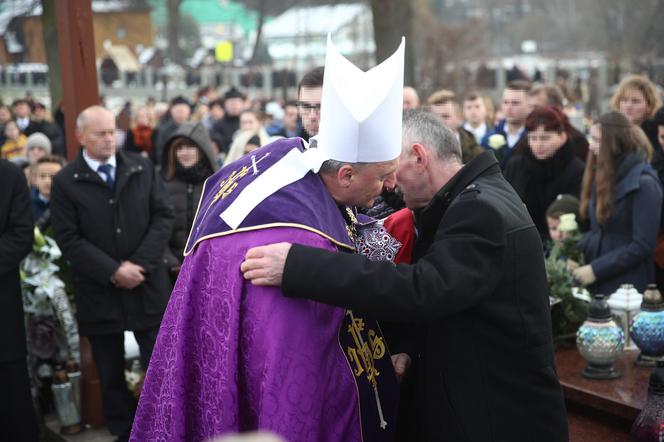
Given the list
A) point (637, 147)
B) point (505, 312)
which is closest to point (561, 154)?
point (637, 147)

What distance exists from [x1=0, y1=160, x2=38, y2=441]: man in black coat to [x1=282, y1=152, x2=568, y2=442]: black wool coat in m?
3.17

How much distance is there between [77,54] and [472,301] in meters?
4.18

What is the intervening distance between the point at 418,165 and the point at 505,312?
0.60 meters

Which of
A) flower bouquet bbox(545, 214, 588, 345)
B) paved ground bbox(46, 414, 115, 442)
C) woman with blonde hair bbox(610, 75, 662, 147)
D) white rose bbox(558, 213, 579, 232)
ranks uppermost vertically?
woman with blonde hair bbox(610, 75, 662, 147)

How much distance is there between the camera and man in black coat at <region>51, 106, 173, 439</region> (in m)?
5.73

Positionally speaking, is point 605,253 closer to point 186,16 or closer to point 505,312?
point 505,312

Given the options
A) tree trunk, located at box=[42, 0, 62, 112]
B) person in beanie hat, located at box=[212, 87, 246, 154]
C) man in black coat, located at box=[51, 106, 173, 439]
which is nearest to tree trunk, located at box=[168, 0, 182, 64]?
tree trunk, located at box=[42, 0, 62, 112]

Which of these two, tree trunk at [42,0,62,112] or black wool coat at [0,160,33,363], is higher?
tree trunk at [42,0,62,112]

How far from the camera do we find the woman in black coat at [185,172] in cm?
668

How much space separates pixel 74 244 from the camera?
18.7 ft

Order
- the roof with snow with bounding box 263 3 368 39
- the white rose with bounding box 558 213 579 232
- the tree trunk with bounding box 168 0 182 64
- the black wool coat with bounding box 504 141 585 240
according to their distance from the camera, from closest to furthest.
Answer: the white rose with bounding box 558 213 579 232 → the black wool coat with bounding box 504 141 585 240 → the tree trunk with bounding box 168 0 182 64 → the roof with snow with bounding box 263 3 368 39

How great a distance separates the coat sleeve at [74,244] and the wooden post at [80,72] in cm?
72

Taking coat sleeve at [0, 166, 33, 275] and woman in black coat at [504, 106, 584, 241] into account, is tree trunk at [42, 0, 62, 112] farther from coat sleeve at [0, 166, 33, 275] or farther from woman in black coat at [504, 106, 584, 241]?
woman in black coat at [504, 106, 584, 241]

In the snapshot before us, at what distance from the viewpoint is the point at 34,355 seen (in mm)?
6598
